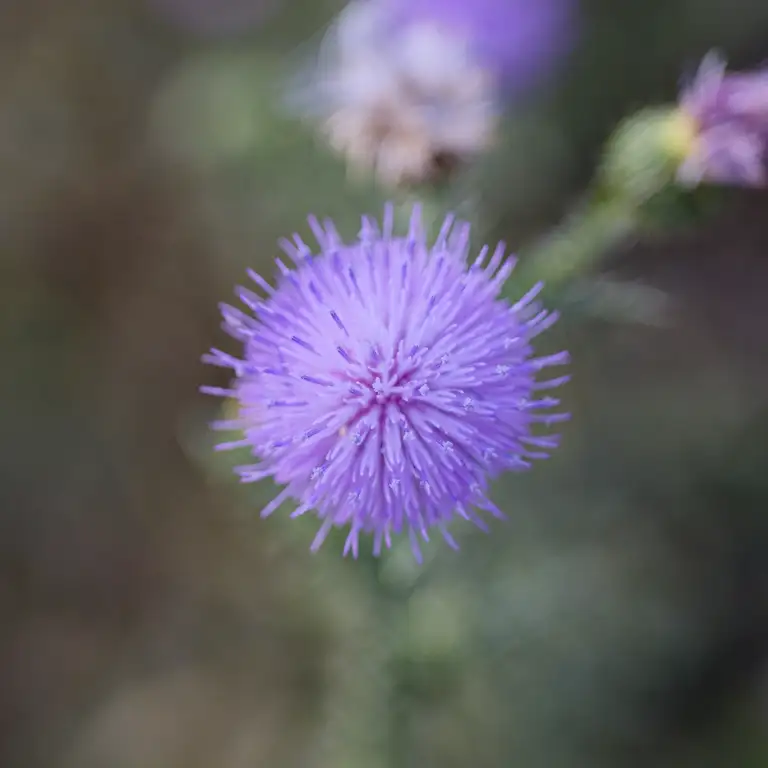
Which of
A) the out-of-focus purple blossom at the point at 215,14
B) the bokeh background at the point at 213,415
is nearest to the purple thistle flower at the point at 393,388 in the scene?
the bokeh background at the point at 213,415

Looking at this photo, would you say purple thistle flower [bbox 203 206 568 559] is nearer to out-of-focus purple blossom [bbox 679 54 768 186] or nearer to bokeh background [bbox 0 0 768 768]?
out-of-focus purple blossom [bbox 679 54 768 186]

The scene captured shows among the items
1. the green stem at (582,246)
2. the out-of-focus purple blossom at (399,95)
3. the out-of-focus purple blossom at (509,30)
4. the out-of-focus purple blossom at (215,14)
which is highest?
the out-of-focus purple blossom at (215,14)

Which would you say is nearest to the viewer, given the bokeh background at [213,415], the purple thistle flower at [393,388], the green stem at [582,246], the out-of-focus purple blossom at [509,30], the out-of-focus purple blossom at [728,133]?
the purple thistle flower at [393,388]

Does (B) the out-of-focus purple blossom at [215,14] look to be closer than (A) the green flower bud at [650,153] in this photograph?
No

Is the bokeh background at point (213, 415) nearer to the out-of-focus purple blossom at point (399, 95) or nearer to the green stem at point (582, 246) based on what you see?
the out-of-focus purple blossom at point (399, 95)

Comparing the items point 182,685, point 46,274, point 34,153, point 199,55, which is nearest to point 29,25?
point 34,153
